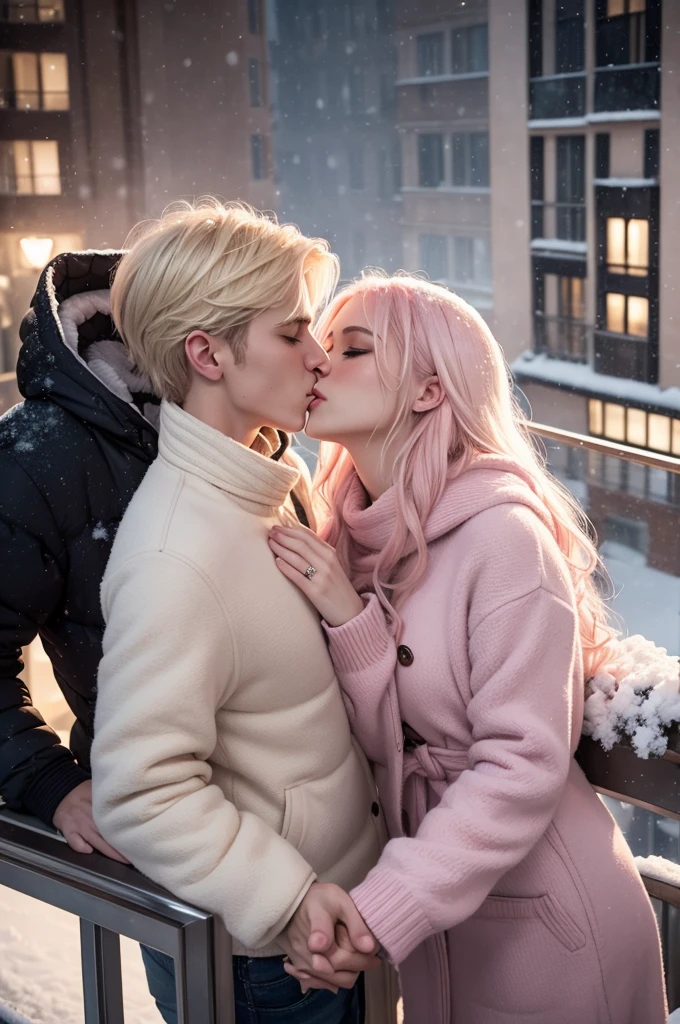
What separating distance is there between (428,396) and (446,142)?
356 inches

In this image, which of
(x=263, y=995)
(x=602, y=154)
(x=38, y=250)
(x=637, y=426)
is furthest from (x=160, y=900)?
(x=602, y=154)

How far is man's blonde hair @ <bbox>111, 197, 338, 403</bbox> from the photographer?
1178 mm

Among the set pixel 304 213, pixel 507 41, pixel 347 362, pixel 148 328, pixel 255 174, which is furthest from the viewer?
pixel 304 213

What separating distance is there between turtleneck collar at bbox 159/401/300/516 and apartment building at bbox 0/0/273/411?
12.9 ft

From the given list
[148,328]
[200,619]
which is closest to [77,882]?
[200,619]

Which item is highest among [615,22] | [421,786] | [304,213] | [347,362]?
[615,22]

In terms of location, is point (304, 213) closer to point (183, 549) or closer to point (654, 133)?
point (654, 133)

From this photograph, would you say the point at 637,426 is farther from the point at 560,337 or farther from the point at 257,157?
the point at 257,157

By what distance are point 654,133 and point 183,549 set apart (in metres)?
7.14

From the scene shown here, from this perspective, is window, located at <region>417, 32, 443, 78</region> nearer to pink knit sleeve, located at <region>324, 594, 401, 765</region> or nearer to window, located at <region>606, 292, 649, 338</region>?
window, located at <region>606, 292, 649, 338</region>

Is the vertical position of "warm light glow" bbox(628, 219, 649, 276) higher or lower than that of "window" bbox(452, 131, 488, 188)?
lower

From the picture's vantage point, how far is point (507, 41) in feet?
26.7

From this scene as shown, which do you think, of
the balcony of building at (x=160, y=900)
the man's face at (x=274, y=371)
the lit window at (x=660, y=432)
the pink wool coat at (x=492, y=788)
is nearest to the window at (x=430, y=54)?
the lit window at (x=660, y=432)

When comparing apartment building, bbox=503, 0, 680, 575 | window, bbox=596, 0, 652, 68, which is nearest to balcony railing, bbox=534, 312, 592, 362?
apartment building, bbox=503, 0, 680, 575
